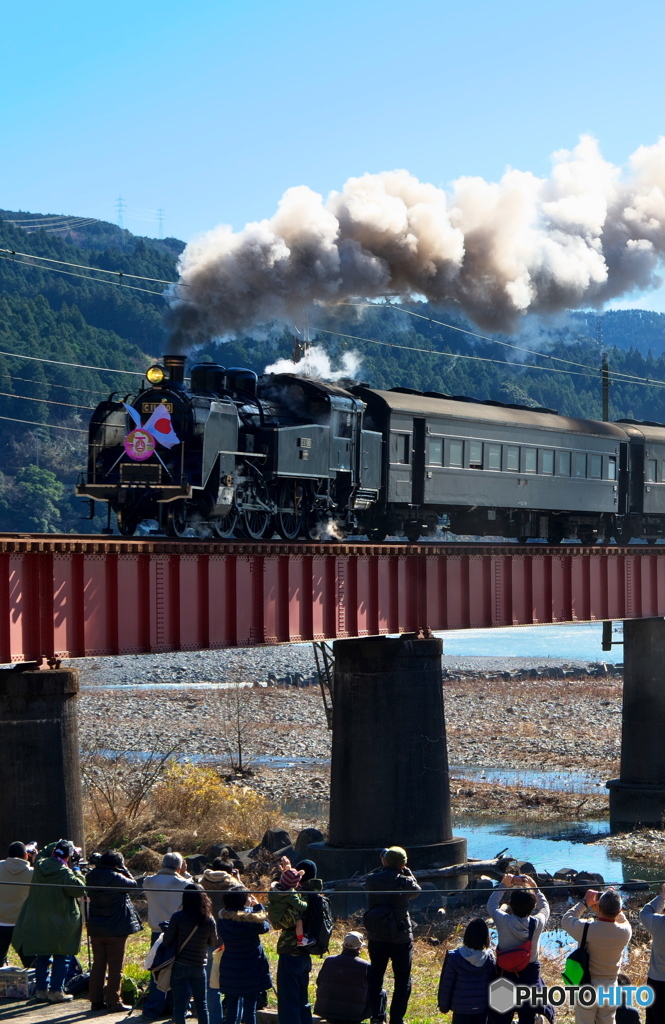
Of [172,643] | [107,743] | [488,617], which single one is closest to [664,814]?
[488,617]

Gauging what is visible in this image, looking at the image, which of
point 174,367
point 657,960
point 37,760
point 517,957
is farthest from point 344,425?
point 517,957

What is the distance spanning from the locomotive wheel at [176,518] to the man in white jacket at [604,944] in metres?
13.2

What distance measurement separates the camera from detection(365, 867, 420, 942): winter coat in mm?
12117

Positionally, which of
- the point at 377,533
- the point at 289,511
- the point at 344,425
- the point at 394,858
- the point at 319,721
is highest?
the point at 344,425

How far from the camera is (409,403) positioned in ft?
97.3

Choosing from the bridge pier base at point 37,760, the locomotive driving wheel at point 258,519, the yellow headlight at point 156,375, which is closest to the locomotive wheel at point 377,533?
the locomotive driving wheel at point 258,519

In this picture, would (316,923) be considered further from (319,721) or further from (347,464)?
(319,721)

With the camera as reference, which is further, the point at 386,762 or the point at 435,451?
the point at 435,451

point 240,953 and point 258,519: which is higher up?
point 258,519

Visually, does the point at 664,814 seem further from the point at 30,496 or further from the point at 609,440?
the point at 30,496

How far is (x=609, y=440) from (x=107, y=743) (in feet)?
82.6

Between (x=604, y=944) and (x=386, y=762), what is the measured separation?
16.4m

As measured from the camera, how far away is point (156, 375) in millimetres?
23094

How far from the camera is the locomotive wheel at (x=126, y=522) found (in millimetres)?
23297
